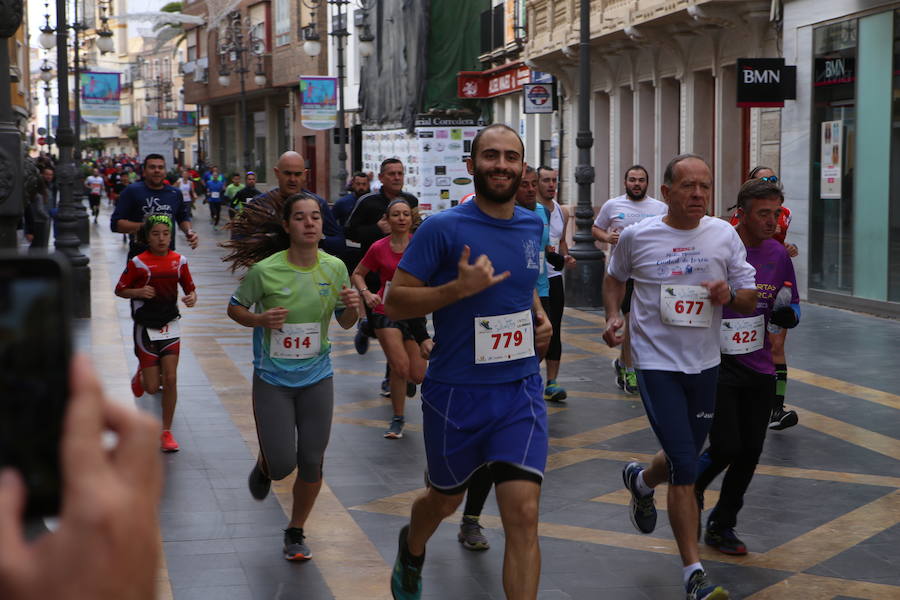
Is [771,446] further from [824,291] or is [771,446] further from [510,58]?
[510,58]

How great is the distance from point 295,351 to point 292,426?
36 centimetres

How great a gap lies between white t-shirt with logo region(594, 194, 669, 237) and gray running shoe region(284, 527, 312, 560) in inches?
227

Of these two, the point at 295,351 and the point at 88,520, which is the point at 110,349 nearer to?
the point at 295,351

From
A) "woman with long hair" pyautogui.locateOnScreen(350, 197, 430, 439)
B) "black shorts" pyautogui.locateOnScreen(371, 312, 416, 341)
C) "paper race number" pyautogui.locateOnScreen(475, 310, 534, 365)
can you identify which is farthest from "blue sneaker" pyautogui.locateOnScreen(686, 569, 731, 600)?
"black shorts" pyautogui.locateOnScreen(371, 312, 416, 341)

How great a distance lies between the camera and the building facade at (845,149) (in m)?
15.8

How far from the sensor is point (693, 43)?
22438 mm

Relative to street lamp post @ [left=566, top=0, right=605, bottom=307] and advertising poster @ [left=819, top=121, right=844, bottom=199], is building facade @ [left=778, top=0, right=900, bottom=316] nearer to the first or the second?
advertising poster @ [left=819, top=121, right=844, bottom=199]

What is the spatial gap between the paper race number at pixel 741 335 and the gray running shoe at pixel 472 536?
143 centimetres

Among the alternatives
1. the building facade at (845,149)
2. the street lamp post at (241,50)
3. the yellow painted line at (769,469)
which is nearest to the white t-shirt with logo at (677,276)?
the yellow painted line at (769,469)

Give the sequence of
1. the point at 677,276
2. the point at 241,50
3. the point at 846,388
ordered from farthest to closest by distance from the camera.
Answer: the point at 241,50
the point at 846,388
the point at 677,276

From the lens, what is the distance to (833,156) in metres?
17.2

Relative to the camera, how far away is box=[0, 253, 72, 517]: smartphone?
1.01m

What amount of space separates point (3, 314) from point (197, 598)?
4615mm

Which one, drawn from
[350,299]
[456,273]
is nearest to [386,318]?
[350,299]
